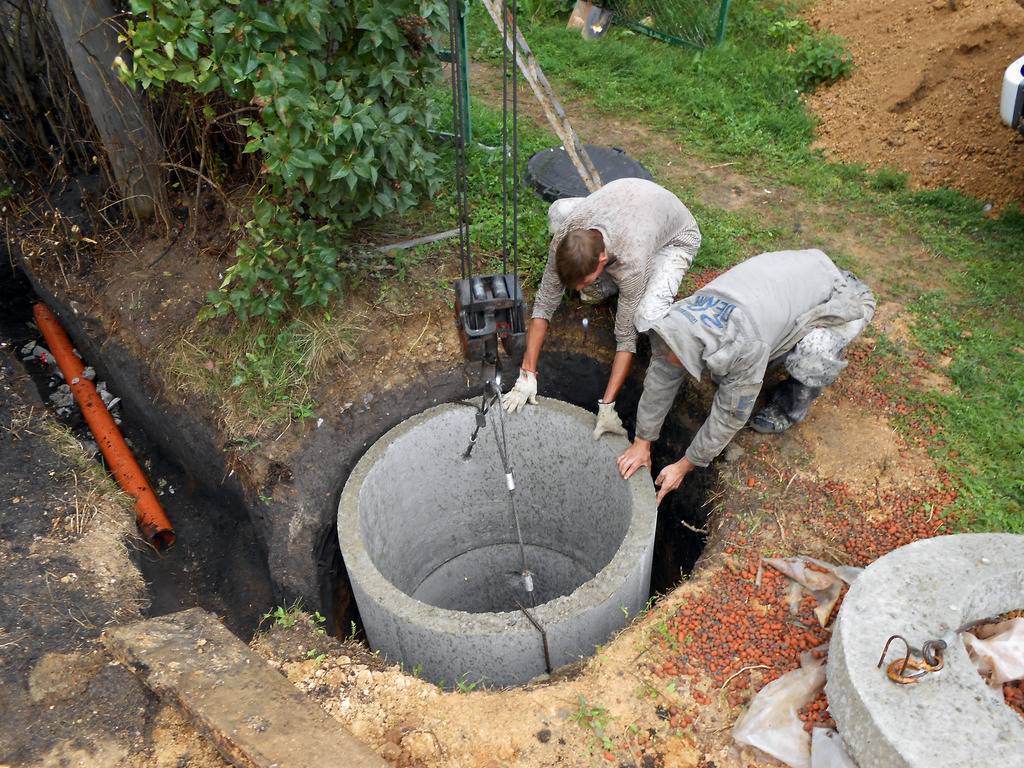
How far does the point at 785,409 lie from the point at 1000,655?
138cm

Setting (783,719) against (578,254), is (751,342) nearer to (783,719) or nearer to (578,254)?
(578,254)

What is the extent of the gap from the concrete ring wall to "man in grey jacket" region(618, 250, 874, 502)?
17.9 inches

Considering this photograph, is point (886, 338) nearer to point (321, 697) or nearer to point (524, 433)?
point (524, 433)

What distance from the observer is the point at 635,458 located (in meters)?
3.66

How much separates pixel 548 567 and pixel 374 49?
3.25 meters

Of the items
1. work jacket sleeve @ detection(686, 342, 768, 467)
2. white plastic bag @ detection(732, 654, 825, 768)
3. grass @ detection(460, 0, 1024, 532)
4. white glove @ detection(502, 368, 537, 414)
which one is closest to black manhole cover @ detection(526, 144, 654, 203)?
grass @ detection(460, 0, 1024, 532)

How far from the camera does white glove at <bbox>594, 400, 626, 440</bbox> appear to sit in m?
3.82

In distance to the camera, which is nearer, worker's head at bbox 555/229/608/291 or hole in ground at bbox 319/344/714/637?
worker's head at bbox 555/229/608/291

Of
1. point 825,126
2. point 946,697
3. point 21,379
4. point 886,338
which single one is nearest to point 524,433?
point 886,338

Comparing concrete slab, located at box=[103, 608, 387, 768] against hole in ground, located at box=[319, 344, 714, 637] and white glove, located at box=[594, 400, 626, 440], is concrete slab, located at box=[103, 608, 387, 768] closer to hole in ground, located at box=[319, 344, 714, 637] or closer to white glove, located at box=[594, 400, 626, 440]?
hole in ground, located at box=[319, 344, 714, 637]

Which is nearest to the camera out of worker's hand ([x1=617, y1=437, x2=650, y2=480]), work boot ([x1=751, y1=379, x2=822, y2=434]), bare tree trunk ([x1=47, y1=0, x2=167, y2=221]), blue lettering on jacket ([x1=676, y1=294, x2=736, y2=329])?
blue lettering on jacket ([x1=676, y1=294, x2=736, y2=329])

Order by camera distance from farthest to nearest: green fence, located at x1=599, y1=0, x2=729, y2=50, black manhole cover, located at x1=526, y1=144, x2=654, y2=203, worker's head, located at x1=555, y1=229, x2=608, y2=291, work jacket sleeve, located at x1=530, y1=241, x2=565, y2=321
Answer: green fence, located at x1=599, y1=0, x2=729, y2=50
black manhole cover, located at x1=526, y1=144, x2=654, y2=203
work jacket sleeve, located at x1=530, y1=241, x2=565, y2=321
worker's head, located at x1=555, y1=229, x2=608, y2=291

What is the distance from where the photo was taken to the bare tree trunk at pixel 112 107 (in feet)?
13.2

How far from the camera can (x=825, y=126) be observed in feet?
20.0
